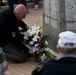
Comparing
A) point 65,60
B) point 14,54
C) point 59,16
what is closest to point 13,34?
point 14,54

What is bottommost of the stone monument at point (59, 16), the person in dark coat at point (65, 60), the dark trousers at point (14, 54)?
the dark trousers at point (14, 54)

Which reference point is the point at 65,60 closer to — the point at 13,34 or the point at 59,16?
the point at 59,16

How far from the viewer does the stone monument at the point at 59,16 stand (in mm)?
5906

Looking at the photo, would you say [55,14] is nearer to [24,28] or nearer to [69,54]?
[24,28]

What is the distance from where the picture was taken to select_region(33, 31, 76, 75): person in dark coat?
2.96 metres

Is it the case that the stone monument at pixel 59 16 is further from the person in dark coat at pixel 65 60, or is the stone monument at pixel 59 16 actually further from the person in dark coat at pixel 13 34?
the person in dark coat at pixel 65 60

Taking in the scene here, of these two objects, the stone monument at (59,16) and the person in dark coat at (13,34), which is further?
the person in dark coat at (13,34)

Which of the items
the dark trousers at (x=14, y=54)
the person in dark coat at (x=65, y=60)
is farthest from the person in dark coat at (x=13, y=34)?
the person in dark coat at (x=65, y=60)

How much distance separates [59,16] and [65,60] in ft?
10.3

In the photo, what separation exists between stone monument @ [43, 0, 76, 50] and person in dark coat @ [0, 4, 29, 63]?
0.55m

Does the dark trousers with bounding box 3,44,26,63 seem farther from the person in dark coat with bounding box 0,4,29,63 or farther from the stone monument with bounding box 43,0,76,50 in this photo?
the stone monument with bounding box 43,0,76,50

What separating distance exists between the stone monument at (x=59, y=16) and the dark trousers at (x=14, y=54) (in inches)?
25.8

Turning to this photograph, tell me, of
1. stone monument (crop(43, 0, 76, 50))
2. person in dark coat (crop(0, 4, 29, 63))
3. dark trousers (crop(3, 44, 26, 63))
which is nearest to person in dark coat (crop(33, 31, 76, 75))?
stone monument (crop(43, 0, 76, 50))

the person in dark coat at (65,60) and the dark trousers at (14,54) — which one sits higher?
the person in dark coat at (65,60)
